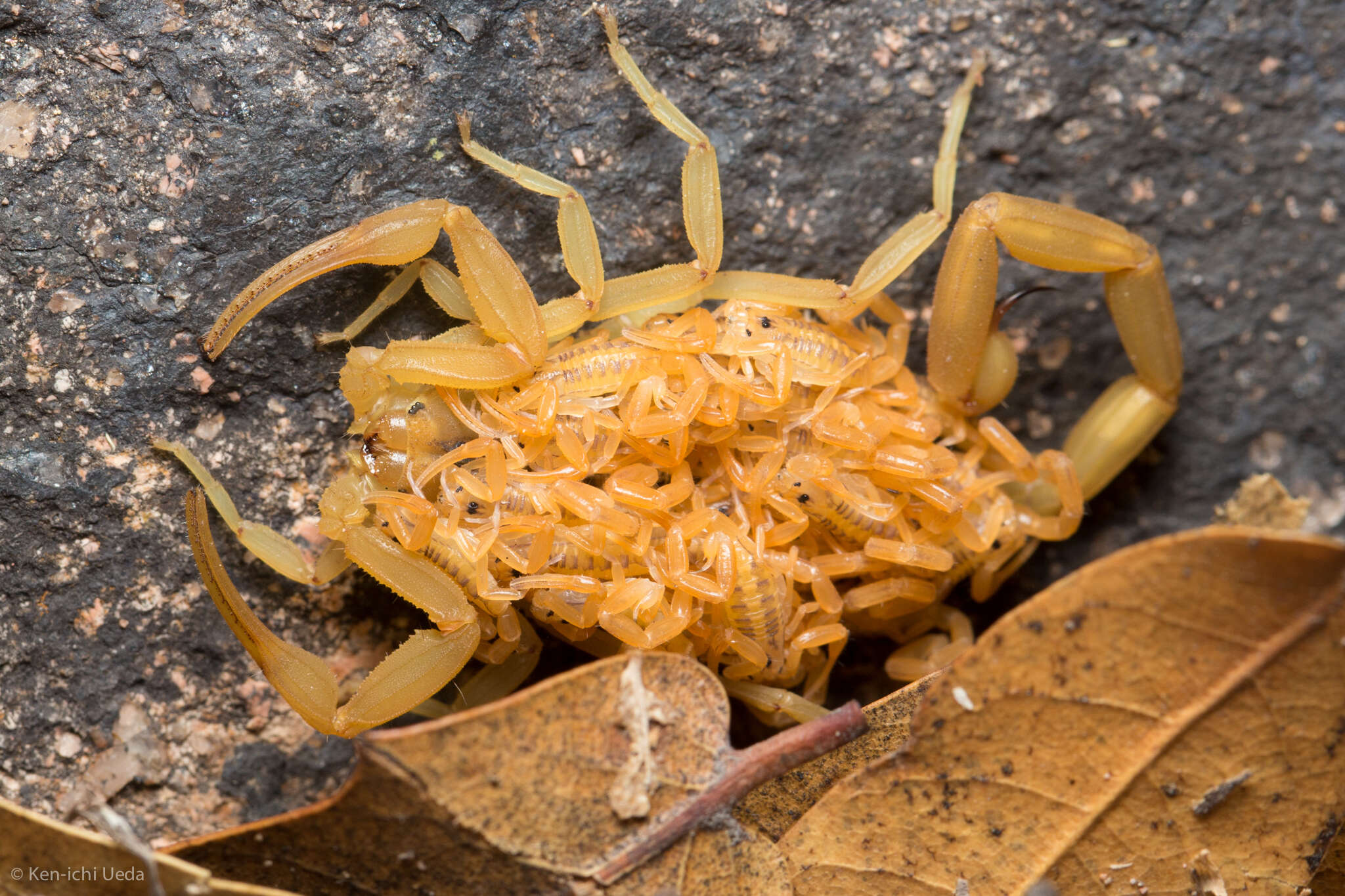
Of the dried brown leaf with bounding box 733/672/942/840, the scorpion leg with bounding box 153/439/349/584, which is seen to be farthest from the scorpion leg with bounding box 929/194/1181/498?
the scorpion leg with bounding box 153/439/349/584

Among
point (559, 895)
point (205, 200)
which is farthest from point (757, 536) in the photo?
point (205, 200)

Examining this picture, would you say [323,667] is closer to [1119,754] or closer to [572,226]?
[572,226]

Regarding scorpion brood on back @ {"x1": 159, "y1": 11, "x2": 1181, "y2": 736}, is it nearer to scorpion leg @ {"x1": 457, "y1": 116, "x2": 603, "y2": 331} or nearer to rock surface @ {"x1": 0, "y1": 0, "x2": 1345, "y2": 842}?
scorpion leg @ {"x1": 457, "y1": 116, "x2": 603, "y2": 331}

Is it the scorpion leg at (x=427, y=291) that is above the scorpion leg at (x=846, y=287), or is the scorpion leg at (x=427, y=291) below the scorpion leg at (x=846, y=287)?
above

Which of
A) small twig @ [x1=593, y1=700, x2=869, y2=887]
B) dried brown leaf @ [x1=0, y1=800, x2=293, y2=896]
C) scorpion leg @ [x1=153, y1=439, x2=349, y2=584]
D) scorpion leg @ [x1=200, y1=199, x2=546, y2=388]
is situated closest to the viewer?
dried brown leaf @ [x1=0, y1=800, x2=293, y2=896]

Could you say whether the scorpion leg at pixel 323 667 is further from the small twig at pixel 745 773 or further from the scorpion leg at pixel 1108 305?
the scorpion leg at pixel 1108 305

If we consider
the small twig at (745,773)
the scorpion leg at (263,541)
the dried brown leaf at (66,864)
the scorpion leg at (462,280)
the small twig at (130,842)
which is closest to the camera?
the small twig at (130,842)

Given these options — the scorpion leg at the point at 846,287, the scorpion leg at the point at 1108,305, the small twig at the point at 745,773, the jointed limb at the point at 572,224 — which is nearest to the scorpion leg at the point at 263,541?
the jointed limb at the point at 572,224

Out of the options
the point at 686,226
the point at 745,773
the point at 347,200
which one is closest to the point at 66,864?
the point at 745,773
